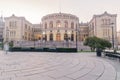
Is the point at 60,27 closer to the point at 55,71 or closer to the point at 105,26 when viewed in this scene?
the point at 105,26

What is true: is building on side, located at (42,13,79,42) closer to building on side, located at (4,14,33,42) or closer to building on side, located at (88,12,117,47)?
building on side, located at (88,12,117,47)

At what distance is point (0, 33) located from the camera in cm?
9006

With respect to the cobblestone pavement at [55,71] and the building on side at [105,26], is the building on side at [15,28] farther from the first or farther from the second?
the cobblestone pavement at [55,71]

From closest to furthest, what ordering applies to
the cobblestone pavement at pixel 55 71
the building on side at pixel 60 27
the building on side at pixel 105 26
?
the cobblestone pavement at pixel 55 71
the building on side at pixel 105 26
the building on side at pixel 60 27

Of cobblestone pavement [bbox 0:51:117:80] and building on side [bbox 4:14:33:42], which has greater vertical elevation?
building on side [bbox 4:14:33:42]

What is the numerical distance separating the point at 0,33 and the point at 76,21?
48.8 meters

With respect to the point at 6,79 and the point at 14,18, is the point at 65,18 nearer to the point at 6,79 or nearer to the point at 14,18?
the point at 14,18

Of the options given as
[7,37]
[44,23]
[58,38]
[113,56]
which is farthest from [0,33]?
[113,56]

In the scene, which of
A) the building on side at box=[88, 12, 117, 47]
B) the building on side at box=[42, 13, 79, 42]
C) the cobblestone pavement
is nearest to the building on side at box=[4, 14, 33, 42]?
the building on side at box=[42, 13, 79, 42]

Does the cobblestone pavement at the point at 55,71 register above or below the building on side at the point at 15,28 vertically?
below

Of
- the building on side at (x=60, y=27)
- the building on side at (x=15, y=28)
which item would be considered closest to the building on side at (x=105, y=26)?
the building on side at (x=60, y=27)

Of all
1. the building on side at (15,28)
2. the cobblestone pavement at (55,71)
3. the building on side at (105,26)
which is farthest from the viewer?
the building on side at (15,28)

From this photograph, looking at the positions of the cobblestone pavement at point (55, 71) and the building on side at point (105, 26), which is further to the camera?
the building on side at point (105, 26)

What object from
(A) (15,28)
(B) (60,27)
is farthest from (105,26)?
(A) (15,28)
